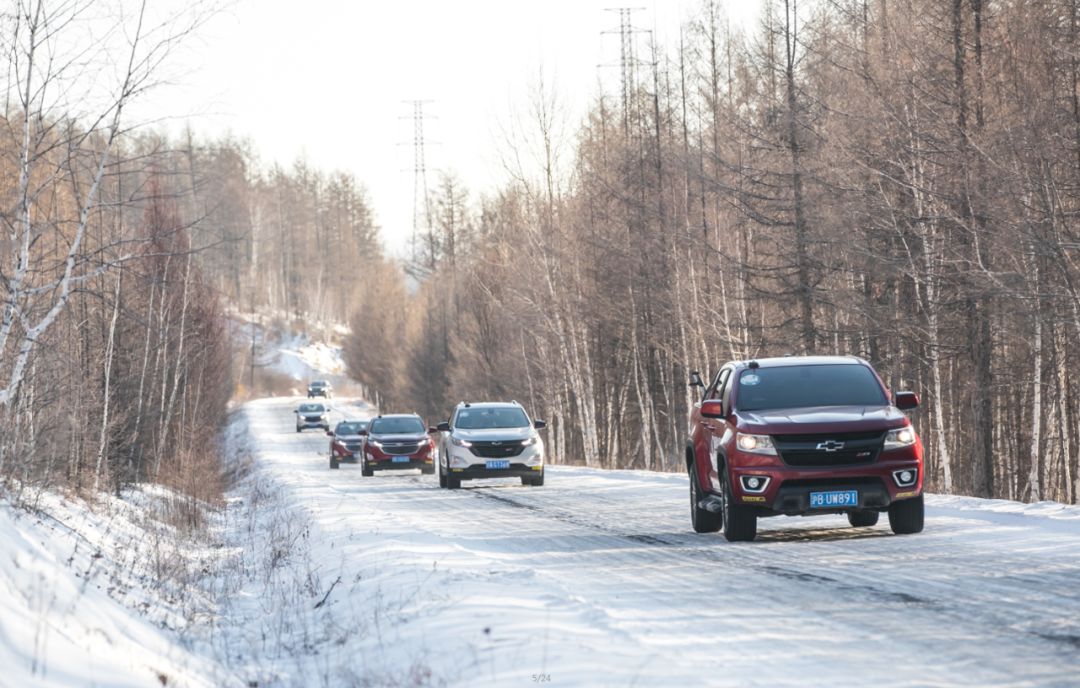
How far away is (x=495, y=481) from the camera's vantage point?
3005 cm

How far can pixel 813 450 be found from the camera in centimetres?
1287

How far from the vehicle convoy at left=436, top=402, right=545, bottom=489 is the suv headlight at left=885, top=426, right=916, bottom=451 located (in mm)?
13277

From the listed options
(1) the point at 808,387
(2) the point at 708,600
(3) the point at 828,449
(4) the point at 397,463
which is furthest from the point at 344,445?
(2) the point at 708,600

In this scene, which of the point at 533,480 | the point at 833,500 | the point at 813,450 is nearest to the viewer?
the point at 833,500

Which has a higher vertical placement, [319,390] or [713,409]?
[319,390]

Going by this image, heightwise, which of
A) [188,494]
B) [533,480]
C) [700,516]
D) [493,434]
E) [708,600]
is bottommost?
[188,494]

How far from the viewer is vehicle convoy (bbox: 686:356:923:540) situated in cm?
1280

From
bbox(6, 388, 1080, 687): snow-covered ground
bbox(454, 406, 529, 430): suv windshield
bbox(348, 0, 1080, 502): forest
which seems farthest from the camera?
bbox(454, 406, 529, 430): suv windshield

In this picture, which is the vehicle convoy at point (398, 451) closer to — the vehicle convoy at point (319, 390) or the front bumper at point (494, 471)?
the front bumper at point (494, 471)

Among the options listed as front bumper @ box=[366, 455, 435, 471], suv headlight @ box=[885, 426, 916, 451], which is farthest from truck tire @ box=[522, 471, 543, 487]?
suv headlight @ box=[885, 426, 916, 451]

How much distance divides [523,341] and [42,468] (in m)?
37.8

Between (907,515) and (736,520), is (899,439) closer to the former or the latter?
(907,515)

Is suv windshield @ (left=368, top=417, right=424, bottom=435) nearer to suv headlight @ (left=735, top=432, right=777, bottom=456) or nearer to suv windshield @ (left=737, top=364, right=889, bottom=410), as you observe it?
suv windshield @ (left=737, top=364, right=889, bottom=410)

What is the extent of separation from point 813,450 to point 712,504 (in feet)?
6.23
